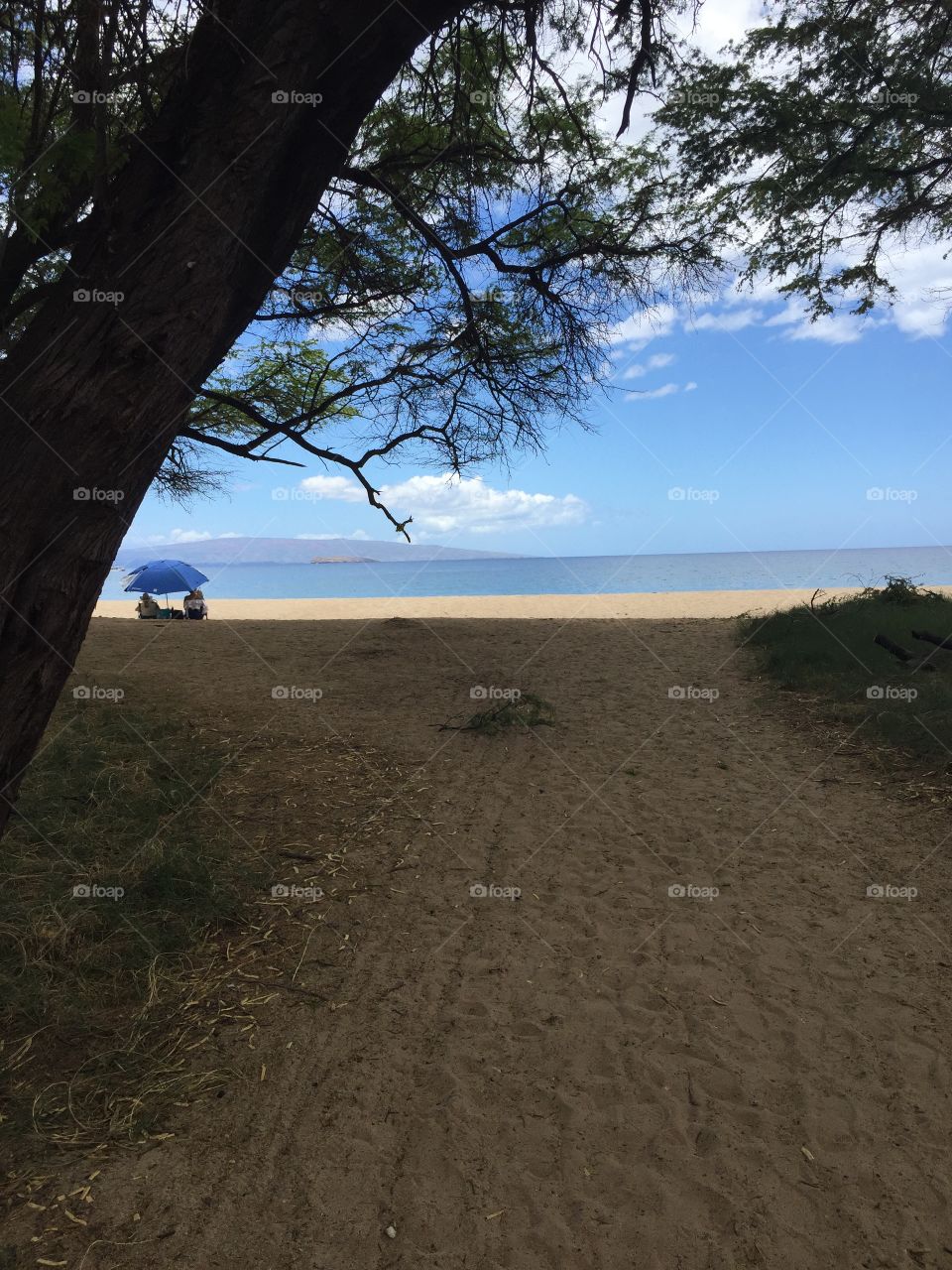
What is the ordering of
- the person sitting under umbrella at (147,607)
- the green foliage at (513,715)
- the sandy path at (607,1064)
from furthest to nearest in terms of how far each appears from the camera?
the person sitting under umbrella at (147,607) < the green foliage at (513,715) < the sandy path at (607,1064)

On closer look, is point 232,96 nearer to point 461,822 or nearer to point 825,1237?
point 825,1237

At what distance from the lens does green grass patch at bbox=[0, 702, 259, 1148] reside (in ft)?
8.11

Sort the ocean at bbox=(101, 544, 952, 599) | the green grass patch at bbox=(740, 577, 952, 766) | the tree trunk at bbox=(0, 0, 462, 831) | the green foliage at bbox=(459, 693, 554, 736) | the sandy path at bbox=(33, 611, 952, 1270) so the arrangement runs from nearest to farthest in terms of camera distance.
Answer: the tree trunk at bbox=(0, 0, 462, 831), the sandy path at bbox=(33, 611, 952, 1270), the green grass patch at bbox=(740, 577, 952, 766), the green foliage at bbox=(459, 693, 554, 736), the ocean at bbox=(101, 544, 952, 599)

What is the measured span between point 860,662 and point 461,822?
5.69 meters

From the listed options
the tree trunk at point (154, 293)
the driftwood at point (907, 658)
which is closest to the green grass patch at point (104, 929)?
the tree trunk at point (154, 293)

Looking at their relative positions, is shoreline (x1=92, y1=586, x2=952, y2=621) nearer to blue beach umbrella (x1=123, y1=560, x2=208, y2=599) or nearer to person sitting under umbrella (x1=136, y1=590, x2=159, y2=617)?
blue beach umbrella (x1=123, y1=560, x2=208, y2=599)

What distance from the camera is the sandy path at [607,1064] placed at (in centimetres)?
205

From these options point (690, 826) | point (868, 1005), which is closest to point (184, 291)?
point (868, 1005)

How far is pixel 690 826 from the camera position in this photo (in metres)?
4.82

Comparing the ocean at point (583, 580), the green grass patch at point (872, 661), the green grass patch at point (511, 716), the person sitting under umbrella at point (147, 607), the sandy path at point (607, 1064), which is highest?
the ocean at point (583, 580)

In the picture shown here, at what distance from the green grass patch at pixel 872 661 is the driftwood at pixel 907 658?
0.07 metres

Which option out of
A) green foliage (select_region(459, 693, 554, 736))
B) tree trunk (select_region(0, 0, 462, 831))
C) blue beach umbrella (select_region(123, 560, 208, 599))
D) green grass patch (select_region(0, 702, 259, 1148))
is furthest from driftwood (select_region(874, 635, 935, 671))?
blue beach umbrella (select_region(123, 560, 208, 599))

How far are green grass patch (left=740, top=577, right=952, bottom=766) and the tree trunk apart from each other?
19.3 ft

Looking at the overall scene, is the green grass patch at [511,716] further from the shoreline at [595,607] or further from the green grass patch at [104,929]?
the shoreline at [595,607]
